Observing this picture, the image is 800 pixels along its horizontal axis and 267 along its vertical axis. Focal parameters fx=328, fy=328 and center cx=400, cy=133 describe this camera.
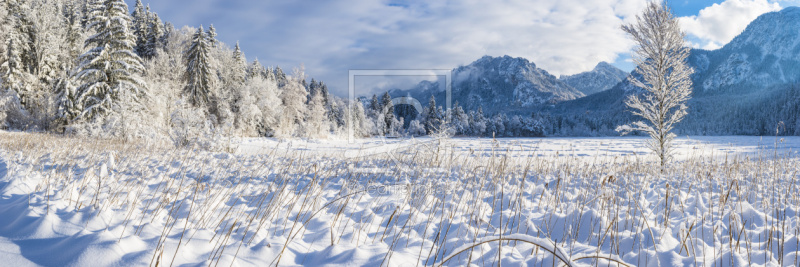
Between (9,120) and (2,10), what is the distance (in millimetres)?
9215

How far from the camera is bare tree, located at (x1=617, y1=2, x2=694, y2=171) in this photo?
10.7m

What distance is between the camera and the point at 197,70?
30031mm

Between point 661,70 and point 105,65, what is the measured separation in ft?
86.8

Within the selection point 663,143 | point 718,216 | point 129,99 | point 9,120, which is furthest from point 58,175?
point 9,120

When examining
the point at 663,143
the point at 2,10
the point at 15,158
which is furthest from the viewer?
the point at 2,10

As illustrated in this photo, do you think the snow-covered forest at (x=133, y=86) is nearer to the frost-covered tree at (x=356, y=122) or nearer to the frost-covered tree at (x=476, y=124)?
the frost-covered tree at (x=356, y=122)

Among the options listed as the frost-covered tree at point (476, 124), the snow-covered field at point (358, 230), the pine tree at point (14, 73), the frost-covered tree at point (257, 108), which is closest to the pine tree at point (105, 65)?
the pine tree at point (14, 73)

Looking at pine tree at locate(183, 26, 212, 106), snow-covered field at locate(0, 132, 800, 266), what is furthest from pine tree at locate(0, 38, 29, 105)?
snow-covered field at locate(0, 132, 800, 266)

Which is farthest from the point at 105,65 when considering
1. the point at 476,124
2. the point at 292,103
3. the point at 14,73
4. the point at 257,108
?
the point at 476,124

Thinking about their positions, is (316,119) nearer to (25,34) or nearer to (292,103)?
(292,103)

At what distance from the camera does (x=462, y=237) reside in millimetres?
3213

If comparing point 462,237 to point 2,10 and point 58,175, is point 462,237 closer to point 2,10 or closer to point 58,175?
point 58,175

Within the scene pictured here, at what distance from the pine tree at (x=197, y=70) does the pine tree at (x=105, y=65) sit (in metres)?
10.4

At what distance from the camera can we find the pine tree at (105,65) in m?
18.3
